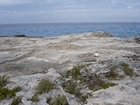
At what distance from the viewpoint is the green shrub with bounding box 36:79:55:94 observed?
7.10 metres

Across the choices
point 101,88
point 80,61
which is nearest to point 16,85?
point 101,88

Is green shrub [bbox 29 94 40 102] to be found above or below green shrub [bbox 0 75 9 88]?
below

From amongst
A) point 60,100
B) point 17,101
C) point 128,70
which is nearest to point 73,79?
point 60,100

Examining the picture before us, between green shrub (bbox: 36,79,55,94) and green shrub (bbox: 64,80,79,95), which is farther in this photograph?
green shrub (bbox: 64,80,79,95)

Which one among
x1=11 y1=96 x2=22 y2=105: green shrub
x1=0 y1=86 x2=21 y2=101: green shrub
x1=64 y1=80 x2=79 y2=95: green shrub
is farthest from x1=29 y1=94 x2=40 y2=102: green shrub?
x1=64 y1=80 x2=79 y2=95: green shrub

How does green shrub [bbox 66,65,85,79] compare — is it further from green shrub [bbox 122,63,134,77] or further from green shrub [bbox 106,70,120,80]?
green shrub [bbox 122,63,134,77]

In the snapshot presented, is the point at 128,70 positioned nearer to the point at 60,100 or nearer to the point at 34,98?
the point at 60,100

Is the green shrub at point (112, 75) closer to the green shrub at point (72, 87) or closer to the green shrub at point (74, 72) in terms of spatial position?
the green shrub at point (74, 72)

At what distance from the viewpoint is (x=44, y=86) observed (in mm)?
7223

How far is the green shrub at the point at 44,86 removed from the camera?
280 inches

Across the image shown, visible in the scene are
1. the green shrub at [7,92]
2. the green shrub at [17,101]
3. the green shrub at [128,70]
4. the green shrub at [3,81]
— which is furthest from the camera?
the green shrub at [128,70]

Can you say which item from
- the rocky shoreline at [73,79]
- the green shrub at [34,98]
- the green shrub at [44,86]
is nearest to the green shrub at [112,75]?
the rocky shoreline at [73,79]

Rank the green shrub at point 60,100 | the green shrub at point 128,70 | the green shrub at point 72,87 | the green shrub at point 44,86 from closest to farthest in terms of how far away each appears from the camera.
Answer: the green shrub at point 60,100
the green shrub at point 44,86
the green shrub at point 72,87
the green shrub at point 128,70

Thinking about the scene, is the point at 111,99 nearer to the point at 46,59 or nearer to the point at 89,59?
the point at 89,59
